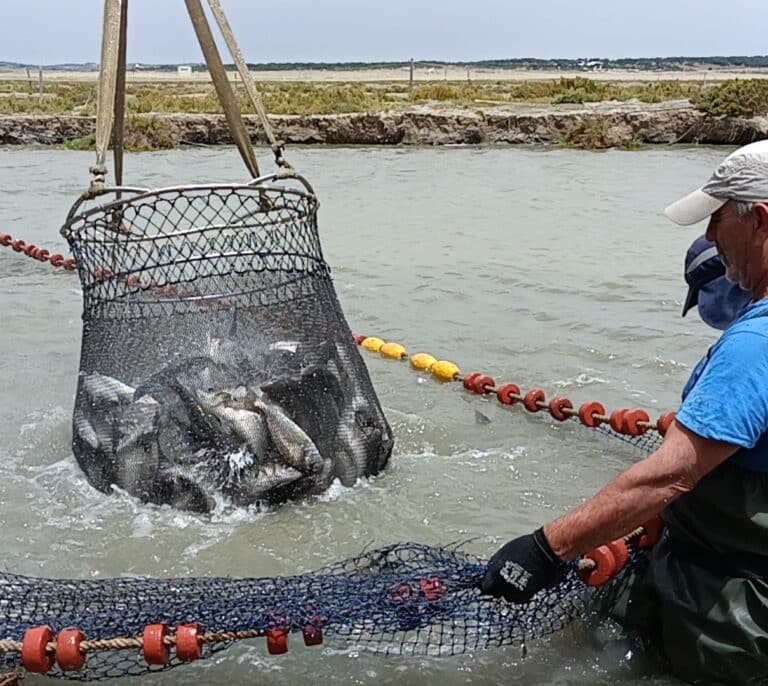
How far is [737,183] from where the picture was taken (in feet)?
9.14

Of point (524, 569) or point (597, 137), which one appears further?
point (597, 137)

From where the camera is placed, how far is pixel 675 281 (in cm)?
1018

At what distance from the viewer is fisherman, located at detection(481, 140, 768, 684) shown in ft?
8.48

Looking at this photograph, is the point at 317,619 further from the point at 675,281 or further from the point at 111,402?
the point at 675,281

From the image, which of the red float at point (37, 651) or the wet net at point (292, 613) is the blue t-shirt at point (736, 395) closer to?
the wet net at point (292, 613)

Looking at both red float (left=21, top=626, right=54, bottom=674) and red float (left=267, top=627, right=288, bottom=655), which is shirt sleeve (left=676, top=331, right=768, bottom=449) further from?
red float (left=21, top=626, right=54, bottom=674)

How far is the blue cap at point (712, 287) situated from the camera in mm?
4129

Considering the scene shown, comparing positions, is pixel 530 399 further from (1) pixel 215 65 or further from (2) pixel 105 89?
(2) pixel 105 89

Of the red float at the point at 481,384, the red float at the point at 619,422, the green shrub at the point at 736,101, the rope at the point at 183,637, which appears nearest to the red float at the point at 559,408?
the red float at the point at 619,422

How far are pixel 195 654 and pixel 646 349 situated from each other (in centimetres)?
561

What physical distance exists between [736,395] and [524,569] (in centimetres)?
81

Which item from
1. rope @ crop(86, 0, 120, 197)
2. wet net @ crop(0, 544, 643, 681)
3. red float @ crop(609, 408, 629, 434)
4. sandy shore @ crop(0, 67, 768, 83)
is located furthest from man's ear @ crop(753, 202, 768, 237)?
sandy shore @ crop(0, 67, 768, 83)

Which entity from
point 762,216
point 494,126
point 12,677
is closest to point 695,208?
point 762,216

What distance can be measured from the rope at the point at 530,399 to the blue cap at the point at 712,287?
1158 mm
